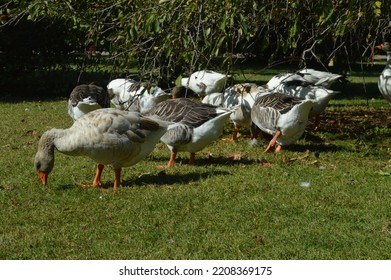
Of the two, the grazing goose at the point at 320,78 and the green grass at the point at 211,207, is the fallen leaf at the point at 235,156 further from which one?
the grazing goose at the point at 320,78

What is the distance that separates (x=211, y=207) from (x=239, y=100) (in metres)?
4.16

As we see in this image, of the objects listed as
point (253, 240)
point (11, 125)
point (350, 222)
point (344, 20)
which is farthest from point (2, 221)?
point (11, 125)

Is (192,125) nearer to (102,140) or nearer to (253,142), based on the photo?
(102,140)

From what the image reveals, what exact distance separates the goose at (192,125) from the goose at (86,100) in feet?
5.73

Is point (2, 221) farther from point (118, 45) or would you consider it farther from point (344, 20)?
point (344, 20)

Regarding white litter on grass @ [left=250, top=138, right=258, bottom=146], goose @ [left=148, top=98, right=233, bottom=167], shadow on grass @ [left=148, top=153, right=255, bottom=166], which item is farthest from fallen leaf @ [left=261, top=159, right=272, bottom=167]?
white litter on grass @ [left=250, top=138, right=258, bottom=146]

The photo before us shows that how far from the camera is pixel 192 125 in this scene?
28.0 feet

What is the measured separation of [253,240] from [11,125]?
316 inches

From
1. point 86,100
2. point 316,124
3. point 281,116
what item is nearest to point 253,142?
point 281,116

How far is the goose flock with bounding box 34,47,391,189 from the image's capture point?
7359mm

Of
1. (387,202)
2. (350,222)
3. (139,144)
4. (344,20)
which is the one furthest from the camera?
(344,20)

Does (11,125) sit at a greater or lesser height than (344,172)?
lesser

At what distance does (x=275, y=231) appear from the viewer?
236 inches

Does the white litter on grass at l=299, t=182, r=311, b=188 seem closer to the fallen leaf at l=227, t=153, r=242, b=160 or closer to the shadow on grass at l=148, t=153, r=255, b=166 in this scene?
the shadow on grass at l=148, t=153, r=255, b=166
